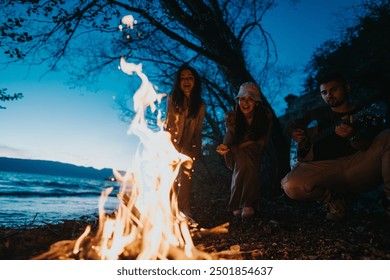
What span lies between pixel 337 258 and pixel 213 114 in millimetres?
8390

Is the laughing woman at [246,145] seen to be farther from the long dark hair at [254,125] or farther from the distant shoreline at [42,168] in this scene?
the distant shoreline at [42,168]

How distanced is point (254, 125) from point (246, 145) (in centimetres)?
37

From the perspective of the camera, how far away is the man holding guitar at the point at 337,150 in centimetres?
345

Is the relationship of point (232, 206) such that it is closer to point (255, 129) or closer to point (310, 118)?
point (255, 129)

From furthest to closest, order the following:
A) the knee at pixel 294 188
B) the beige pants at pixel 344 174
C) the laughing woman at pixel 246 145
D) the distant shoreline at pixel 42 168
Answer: the distant shoreline at pixel 42 168, the laughing woman at pixel 246 145, the knee at pixel 294 188, the beige pants at pixel 344 174

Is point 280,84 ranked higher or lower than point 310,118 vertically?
higher

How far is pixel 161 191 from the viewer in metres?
3.09

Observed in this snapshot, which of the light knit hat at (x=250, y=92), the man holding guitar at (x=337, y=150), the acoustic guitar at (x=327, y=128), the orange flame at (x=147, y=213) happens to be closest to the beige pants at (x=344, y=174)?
the man holding guitar at (x=337, y=150)

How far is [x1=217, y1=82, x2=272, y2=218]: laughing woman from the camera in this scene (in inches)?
167

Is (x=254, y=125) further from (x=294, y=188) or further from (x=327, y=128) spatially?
(x=294, y=188)

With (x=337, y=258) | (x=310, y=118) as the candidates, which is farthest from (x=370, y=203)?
(x=337, y=258)

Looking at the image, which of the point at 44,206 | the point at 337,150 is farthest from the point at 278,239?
the point at 44,206

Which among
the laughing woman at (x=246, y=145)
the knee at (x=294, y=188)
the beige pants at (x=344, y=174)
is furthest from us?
the laughing woman at (x=246, y=145)

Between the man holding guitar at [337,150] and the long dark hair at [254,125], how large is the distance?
443 mm
